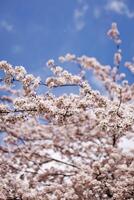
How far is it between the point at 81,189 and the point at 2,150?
8.72 meters

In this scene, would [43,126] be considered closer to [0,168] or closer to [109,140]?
[109,140]

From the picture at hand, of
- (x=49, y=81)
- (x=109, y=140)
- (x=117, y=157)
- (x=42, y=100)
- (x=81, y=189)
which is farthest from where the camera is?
(x=109, y=140)

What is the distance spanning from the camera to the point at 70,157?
64.4 ft

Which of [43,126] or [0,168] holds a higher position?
[43,126]

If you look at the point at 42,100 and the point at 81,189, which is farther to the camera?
the point at 81,189

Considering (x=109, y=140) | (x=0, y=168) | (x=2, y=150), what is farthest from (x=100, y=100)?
(x=2, y=150)

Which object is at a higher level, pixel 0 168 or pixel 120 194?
pixel 0 168

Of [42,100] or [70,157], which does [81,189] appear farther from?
[70,157]

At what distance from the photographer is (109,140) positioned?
18281mm

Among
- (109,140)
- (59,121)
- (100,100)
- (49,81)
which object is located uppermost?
(109,140)

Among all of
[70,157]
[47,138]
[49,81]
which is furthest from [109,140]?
[49,81]

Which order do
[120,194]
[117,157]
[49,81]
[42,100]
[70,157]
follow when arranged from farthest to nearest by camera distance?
[70,157], [117,157], [120,194], [49,81], [42,100]

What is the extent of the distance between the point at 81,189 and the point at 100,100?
481 cm

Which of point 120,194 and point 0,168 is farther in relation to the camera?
point 0,168
